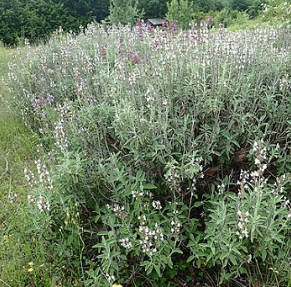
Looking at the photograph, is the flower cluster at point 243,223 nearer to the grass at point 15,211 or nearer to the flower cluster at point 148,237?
the flower cluster at point 148,237

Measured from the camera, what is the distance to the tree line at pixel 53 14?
53.6 ft

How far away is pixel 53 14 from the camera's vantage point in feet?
82.5

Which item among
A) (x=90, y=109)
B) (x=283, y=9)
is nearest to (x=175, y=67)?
(x=90, y=109)

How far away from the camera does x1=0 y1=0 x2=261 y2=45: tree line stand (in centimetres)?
1634

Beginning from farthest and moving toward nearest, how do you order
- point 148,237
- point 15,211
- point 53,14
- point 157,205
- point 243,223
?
1. point 53,14
2. point 15,211
3. point 157,205
4. point 148,237
5. point 243,223

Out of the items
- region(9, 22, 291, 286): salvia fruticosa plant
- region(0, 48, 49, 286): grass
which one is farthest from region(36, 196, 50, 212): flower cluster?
region(0, 48, 49, 286): grass

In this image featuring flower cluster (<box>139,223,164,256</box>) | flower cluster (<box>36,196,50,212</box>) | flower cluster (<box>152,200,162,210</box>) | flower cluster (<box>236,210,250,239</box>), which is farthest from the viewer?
flower cluster (<box>152,200,162,210</box>)

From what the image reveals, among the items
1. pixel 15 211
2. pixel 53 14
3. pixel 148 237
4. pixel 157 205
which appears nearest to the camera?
pixel 148 237

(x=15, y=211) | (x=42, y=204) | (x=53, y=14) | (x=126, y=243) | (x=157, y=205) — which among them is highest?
(x=42, y=204)

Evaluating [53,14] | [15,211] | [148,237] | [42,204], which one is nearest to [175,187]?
[148,237]

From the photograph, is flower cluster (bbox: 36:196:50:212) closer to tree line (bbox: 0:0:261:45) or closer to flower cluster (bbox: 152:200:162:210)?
flower cluster (bbox: 152:200:162:210)

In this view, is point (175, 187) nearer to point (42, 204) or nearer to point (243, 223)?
point (243, 223)

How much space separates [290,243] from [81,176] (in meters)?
1.58

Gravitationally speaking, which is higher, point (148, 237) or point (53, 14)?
point (148, 237)
